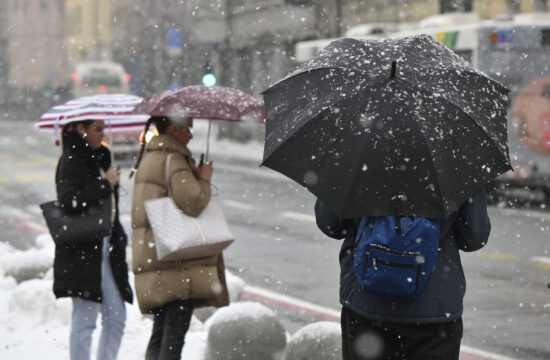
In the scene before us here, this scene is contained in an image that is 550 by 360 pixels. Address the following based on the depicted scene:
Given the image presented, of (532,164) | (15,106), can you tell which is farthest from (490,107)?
(15,106)

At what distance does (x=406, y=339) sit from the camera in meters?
3.38

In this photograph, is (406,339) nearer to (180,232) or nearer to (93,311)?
(180,232)

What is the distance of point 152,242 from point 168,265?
152mm

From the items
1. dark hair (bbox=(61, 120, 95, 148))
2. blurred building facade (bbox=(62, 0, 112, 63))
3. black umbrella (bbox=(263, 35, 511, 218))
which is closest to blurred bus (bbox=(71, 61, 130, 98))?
blurred building facade (bbox=(62, 0, 112, 63))

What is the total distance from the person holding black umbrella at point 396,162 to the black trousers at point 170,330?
1497mm

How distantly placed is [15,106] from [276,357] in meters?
60.9

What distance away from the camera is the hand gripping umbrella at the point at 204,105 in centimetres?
499

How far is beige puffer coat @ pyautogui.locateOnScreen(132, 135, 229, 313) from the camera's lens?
15.8 feet

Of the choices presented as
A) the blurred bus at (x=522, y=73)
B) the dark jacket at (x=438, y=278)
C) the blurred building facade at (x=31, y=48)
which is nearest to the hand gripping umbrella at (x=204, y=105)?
the dark jacket at (x=438, y=278)

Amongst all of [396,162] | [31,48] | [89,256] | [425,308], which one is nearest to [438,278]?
[425,308]

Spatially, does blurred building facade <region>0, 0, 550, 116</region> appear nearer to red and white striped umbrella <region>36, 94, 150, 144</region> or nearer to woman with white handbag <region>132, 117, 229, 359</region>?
red and white striped umbrella <region>36, 94, 150, 144</region>

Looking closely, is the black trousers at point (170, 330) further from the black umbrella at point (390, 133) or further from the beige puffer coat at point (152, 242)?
the black umbrella at point (390, 133)

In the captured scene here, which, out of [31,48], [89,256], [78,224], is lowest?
[31,48]

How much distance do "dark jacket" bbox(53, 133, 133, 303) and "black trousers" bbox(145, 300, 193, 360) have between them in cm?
45
